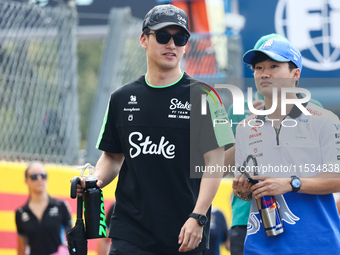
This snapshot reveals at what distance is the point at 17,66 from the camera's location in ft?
20.2

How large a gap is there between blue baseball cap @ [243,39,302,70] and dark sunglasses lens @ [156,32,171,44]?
1.78 feet

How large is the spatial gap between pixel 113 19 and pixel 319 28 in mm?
3390

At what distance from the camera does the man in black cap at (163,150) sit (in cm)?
358

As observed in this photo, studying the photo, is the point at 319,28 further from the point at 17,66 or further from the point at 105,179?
the point at 105,179

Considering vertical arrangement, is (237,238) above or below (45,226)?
below

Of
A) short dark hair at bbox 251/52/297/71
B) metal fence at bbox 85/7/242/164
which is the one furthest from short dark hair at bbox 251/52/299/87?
metal fence at bbox 85/7/242/164

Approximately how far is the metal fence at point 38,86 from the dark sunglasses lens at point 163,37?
111 inches

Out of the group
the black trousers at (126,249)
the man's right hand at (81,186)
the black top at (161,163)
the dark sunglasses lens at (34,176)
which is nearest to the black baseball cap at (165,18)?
the black top at (161,163)

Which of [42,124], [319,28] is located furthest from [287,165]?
[319,28]

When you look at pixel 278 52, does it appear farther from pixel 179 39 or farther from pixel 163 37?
pixel 163 37

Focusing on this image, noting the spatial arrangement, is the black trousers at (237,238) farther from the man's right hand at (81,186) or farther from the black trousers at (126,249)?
the man's right hand at (81,186)

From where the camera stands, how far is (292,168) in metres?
3.38

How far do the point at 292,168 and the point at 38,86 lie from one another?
3832mm

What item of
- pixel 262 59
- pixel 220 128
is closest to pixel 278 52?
pixel 262 59
